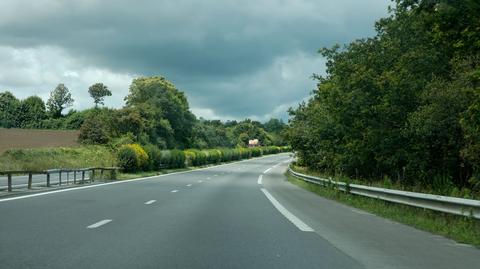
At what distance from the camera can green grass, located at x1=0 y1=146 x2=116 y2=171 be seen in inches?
2111

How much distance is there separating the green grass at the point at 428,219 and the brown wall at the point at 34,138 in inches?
2677

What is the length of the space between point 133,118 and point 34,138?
51.2 ft

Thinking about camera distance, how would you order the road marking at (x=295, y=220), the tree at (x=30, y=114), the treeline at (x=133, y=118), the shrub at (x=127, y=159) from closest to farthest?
the road marking at (x=295, y=220) < the shrub at (x=127, y=159) < the treeline at (x=133, y=118) < the tree at (x=30, y=114)

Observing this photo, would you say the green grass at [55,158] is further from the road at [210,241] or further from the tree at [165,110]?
the tree at [165,110]

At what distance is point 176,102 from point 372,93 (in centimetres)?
10313

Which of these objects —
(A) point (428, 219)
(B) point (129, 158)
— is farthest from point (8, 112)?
(A) point (428, 219)

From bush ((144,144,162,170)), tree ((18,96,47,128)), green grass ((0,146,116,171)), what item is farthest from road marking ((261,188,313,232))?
tree ((18,96,47,128))

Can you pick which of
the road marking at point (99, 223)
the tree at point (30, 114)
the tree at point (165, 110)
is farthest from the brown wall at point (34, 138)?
the road marking at point (99, 223)

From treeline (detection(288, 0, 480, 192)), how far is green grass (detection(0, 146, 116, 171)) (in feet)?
92.6

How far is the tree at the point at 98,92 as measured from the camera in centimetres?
16929

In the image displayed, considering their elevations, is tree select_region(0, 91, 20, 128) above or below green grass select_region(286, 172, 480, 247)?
above

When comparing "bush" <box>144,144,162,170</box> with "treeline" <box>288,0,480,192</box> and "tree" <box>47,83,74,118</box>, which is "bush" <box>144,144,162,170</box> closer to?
"treeline" <box>288,0,480,192</box>

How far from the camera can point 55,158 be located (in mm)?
64438

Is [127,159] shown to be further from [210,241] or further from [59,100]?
[59,100]
